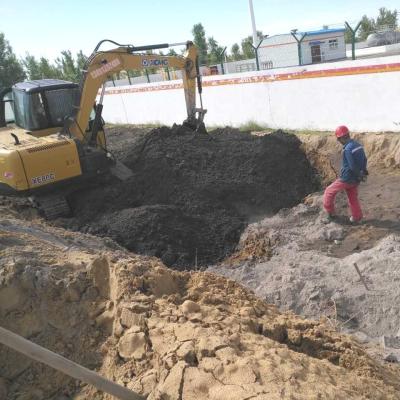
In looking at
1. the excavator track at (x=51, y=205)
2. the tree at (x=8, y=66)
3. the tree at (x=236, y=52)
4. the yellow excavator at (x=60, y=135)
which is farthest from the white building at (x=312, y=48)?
the tree at (x=8, y=66)

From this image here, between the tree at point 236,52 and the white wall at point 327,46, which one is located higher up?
the tree at point 236,52

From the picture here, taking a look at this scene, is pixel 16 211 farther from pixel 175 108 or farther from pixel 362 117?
pixel 175 108

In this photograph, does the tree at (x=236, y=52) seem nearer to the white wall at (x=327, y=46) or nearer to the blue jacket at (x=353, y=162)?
the white wall at (x=327, y=46)

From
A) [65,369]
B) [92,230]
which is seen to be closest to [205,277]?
[65,369]

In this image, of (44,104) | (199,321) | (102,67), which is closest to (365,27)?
(102,67)

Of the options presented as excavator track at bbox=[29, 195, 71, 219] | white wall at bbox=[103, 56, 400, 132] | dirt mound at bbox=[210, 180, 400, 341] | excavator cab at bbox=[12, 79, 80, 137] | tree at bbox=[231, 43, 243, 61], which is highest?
tree at bbox=[231, 43, 243, 61]

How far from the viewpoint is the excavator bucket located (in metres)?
9.52

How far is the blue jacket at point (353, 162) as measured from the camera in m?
7.03

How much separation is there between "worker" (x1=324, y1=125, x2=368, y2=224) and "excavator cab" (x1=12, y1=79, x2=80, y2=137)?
17.3 ft

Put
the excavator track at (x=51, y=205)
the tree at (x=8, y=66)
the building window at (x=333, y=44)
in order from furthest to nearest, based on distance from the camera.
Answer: the tree at (x=8, y=66)
the building window at (x=333, y=44)
the excavator track at (x=51, y=205)

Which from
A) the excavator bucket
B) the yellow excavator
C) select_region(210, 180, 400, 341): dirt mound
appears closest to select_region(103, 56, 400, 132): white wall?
select_region(210, 180, 400, 341): dirt mound

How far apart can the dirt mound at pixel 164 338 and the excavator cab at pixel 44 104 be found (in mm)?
5472

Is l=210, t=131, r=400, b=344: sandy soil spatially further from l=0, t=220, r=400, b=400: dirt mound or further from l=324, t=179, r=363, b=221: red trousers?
l=0, t=220, r=400, b=400: dirt mound

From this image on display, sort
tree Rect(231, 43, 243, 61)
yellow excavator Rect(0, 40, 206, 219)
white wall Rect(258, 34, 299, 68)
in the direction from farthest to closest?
1. tree Rect(231, 43, 243, 61)
2. white wall Rect(258, 34, 299, 68)
3. yellow excavator Rect(0, 40, 206, 219)
